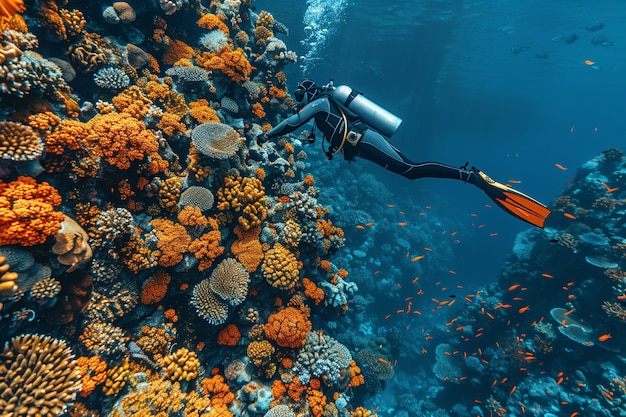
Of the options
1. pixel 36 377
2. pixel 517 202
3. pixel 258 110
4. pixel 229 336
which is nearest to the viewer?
pixel 36 377

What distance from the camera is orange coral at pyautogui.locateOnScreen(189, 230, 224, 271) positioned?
6.20m

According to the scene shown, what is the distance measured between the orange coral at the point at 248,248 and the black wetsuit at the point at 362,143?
2.73 meters

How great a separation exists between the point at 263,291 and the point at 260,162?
3.95m

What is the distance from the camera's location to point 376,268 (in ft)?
71.3

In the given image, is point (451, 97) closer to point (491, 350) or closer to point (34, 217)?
point (491, 350)

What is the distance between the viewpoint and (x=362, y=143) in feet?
A: 20.9

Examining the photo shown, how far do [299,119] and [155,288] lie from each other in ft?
15.8

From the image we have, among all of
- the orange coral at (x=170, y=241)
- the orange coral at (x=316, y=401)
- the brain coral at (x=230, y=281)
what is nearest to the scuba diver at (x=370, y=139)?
the orange coral at (x=170, y=241)

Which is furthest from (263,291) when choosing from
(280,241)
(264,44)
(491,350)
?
(491,350)

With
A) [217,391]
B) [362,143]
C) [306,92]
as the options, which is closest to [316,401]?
[217,391]

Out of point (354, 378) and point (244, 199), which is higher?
point (244, 199)

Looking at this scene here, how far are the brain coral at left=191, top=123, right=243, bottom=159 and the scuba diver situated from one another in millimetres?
1328

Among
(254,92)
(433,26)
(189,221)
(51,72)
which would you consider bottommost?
(189,221)

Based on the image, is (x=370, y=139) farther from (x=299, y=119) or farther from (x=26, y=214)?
(x=26, y=214)
